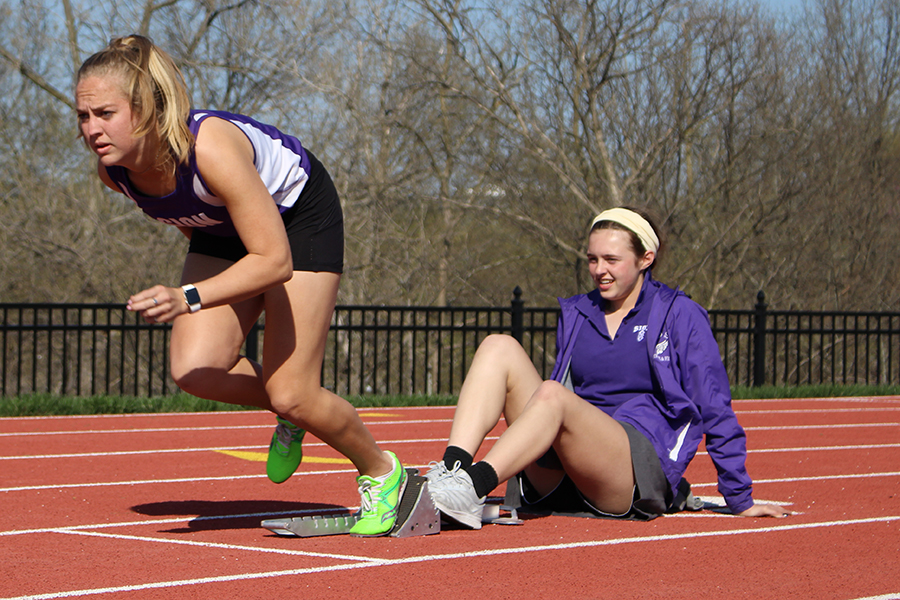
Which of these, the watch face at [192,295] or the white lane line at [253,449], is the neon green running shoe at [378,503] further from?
the white lane line at [253,449]

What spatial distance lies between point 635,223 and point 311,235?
1.47 metres

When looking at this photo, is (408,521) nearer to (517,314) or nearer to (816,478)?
(816,478)

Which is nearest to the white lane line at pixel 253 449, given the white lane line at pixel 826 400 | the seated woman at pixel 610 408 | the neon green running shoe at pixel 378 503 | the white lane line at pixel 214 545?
the white lane line at pixel 214 545

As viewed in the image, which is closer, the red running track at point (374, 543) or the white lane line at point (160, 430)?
the red running track at point (374, 543)

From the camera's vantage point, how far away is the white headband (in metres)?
4.76

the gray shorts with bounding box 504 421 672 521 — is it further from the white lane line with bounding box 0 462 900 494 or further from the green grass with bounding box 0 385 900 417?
the green grass with bounding box 0 385 900 417

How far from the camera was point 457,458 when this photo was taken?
4301 millimetres

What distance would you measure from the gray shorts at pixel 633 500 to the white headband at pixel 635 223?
0.82 metres

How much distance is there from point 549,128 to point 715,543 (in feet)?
50.5

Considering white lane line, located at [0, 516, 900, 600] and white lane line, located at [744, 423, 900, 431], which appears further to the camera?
white lane line, located at [744, 423, 900, 431]

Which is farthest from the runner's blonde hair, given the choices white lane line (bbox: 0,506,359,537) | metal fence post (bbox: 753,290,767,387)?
metal fence post (bbox: 753,290,767,387)

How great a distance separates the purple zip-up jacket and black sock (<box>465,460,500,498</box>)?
0.79 metres

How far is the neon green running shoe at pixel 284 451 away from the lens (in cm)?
445

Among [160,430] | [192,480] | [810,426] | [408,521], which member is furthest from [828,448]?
[160,430]
